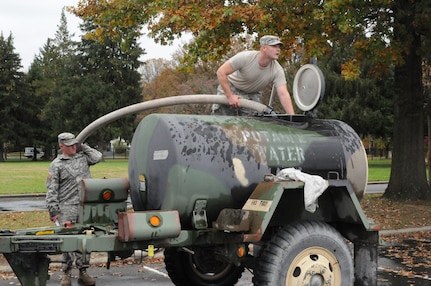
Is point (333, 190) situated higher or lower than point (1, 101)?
lower

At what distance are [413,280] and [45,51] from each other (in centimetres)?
7545

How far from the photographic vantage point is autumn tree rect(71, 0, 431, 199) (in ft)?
42.2

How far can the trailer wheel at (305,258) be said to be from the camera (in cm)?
479

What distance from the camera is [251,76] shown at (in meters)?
6.05

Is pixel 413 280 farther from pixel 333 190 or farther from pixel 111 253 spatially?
pixel 111 253

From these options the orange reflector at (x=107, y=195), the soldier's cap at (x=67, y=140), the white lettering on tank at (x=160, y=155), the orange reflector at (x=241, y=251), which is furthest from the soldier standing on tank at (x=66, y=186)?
the orange reflector at (x=241, y=251)

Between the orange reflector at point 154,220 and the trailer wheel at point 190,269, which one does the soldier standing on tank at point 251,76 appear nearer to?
the trailer wheel at point 190,269

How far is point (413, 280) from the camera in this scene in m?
7.07

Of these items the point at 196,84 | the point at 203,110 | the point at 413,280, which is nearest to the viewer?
the point at 413,280

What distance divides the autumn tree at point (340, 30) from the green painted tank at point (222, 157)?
7.12 m

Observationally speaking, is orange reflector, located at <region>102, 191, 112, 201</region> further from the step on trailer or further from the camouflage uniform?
the camouflage uniform

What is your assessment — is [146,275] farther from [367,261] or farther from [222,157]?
[367,261]

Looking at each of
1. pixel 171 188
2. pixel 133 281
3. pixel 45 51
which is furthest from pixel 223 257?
pixel 45 51

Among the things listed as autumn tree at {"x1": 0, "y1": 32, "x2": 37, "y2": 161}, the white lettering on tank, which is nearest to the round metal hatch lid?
the white lettering on tank
